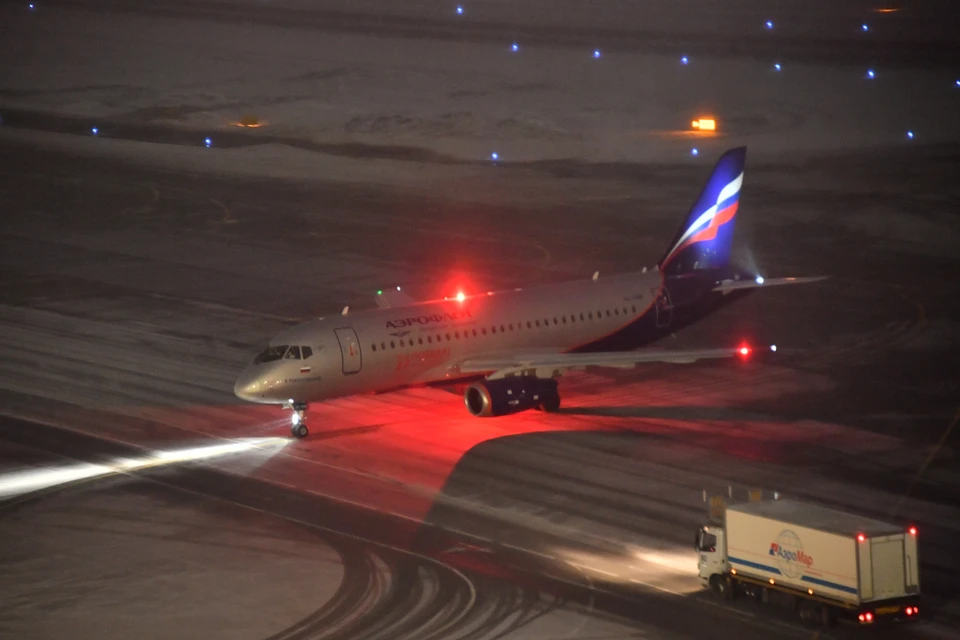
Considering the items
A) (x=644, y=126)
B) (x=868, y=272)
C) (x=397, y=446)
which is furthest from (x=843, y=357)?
(x=644, y=126)

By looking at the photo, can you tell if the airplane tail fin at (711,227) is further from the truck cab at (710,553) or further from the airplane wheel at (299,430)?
the truck cab at (710,553)

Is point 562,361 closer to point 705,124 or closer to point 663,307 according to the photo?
point 663,307

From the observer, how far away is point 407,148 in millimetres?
106500

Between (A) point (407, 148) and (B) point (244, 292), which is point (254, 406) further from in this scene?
(A) point (407, 148)

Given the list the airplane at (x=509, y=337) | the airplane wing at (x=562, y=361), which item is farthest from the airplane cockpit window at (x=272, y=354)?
the airplane wing at (x=562, y=361)

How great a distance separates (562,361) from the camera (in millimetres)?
49125

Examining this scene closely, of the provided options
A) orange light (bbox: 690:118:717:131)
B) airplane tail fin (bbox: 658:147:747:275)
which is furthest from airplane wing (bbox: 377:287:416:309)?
orange light (bbox: 690:118:717:131)

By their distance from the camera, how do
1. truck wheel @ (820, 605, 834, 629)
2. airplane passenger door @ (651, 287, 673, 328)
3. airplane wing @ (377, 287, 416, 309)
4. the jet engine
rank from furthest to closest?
airplane wing @ (377, 287, 416, 309) < airplane passenger door @ (651, 287, 673, 328) < the jet engine < truck wheel @ (820, 605, 834, 629)

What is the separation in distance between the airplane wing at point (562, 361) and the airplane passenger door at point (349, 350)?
13.7ft

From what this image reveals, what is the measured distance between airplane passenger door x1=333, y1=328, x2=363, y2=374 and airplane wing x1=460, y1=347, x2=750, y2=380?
165 inches

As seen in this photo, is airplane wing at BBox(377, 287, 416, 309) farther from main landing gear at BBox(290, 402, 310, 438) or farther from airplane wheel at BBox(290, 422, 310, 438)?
airplane wheel at BBox(290, 422, 310, 438)

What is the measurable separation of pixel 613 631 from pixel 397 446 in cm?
1641

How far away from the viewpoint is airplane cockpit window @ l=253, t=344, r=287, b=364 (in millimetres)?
47219

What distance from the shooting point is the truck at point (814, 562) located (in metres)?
30.3
